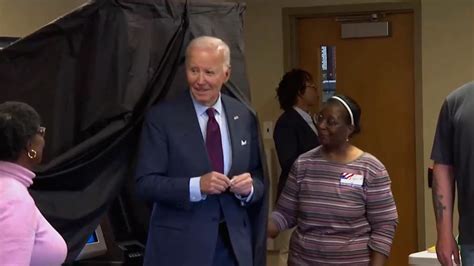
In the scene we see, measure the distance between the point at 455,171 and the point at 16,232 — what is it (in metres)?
1.60

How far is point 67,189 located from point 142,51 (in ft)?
1.69

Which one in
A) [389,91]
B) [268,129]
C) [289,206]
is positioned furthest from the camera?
[268,129]

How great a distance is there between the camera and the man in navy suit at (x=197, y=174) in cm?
277

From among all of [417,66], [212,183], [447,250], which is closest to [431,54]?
[417,66]

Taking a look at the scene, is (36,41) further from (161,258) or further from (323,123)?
(323,123)

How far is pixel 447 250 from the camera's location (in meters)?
3.05

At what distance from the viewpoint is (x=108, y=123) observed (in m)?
2.78

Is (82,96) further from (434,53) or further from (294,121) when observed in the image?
(434,53)

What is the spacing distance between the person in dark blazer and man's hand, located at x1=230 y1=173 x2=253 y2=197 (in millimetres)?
2420

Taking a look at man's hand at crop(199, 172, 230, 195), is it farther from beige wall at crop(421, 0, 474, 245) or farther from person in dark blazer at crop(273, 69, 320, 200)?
beige wall at crop(421, 0, 474, 245)

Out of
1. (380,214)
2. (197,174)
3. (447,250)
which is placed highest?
(197,174)

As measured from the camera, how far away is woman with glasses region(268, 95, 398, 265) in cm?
318

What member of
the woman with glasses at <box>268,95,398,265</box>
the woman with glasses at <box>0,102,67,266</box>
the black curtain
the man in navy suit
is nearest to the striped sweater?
the woman with glasses at <box>268,95,398,265</box>

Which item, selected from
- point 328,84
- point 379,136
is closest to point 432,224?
point 379,136
